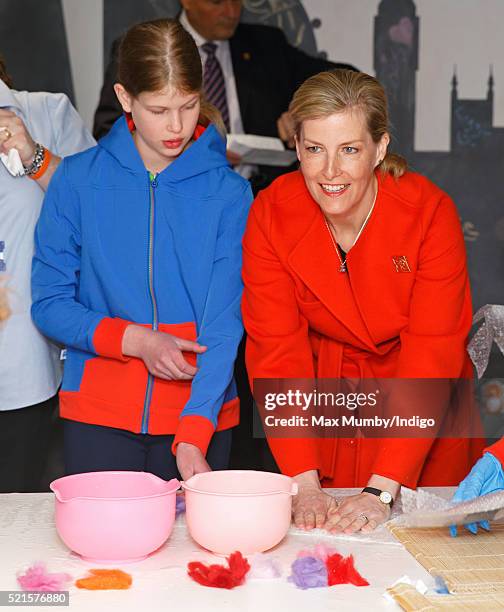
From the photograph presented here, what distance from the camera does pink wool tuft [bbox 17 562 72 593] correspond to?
4.27ft

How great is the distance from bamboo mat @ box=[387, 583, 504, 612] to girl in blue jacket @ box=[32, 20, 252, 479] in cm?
70

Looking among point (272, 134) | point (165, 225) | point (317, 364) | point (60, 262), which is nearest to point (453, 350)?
point (317, 364)

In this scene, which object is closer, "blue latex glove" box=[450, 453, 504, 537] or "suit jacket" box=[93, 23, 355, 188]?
"blue latex glove" box=[450, 453, 504, 537]

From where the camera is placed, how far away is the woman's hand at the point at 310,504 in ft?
5.17

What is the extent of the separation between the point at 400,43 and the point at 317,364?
197 cm

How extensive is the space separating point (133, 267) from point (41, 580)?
81 cm

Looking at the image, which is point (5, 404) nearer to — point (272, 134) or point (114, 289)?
point (114, 289)

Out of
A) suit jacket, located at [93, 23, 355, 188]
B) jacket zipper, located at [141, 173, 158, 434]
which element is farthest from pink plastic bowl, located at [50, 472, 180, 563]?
suit jacket, located at [93, 23, 355, 188]

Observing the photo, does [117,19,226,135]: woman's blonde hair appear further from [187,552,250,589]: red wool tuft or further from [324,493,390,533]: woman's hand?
[187,552,250,589]: red wool tuft

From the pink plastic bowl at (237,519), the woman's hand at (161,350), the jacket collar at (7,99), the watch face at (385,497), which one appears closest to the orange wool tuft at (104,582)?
the pink plastic bowl at (237,519)

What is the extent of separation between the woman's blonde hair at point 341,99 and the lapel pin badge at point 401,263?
0.73 feet

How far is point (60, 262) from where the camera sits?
2014 millimetres

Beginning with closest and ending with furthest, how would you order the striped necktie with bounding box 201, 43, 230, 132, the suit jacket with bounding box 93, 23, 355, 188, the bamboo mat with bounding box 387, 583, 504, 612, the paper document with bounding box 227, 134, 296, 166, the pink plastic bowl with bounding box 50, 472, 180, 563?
the bamboo mat with bounding box 387, 583, 504, 612
the pink plastic bowl with bounding box 50, 472, 180, 563
the paper document with bounding box 227, 134, 296, 166
the suit jacket with bounding box 93, 23, 355, 188
the striped necktie with bounding box 201, 43, 230, 132

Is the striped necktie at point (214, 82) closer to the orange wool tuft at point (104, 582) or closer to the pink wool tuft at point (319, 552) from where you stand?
the pink wool tuft at point (319, 552)
